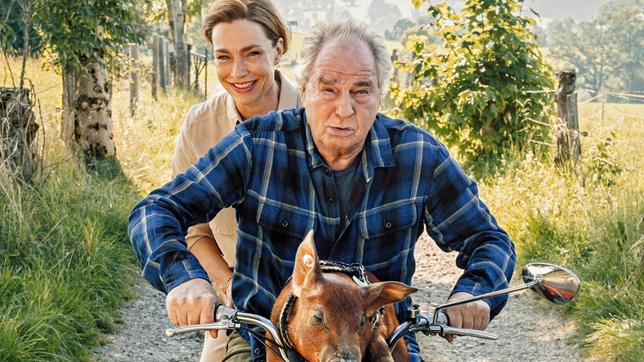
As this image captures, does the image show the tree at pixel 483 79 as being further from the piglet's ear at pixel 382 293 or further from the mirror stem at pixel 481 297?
the piglet's ear at pixel 382 293

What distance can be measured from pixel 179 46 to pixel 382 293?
20.9 meters

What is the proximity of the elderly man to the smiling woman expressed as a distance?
104 cm

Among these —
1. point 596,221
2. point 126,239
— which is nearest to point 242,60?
point 126,239

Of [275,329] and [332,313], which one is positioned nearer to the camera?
[332,313]

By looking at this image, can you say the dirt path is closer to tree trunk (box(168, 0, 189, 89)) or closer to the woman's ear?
the woman's ear

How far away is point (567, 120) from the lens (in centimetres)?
996

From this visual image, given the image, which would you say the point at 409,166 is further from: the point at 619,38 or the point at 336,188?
the point at 619,38

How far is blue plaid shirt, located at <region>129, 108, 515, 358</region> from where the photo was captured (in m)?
2.76

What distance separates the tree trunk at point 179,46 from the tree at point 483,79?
11423 millimetres

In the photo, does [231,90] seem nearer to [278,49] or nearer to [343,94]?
[278,49]

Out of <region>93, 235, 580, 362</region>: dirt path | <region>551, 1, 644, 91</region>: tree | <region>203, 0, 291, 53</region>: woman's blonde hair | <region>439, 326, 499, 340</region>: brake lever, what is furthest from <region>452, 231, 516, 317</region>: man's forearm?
<region>551, 1, 644, 91</region>: tree

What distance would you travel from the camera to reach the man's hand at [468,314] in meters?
2.57

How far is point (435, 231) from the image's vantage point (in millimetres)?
2938

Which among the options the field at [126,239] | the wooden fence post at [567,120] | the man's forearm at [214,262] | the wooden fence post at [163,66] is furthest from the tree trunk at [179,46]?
the man's forearm at [214,262]
